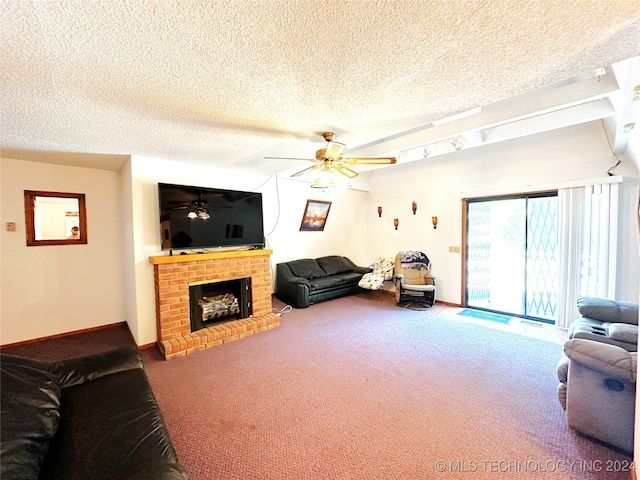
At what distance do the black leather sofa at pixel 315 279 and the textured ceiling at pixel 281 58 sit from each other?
3.21m

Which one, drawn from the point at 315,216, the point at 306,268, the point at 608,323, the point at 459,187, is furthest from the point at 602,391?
the point at 315,216

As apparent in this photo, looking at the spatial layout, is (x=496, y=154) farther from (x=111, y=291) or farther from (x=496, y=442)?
(x=111, y=291)

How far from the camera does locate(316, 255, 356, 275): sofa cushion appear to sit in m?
5.86

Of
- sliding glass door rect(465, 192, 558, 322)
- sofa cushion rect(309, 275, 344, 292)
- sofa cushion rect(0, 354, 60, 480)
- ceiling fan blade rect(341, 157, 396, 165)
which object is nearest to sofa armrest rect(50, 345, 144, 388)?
sofa cushion rect(0, 354, 60, 480)

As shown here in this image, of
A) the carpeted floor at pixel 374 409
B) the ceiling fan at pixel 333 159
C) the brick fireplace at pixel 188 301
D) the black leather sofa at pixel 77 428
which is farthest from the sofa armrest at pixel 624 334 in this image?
the brick fireplace at pixel 188 301

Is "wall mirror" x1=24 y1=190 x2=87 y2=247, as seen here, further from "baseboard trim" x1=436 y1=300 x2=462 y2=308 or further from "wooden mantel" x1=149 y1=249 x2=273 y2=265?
"baseboard trim" x1=436 y1=300 x2=462 y2=308

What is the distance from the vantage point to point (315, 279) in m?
5.43

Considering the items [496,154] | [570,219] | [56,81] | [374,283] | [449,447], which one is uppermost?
[496,154]

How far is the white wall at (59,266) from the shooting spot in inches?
129

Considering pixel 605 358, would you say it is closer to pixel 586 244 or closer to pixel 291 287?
pixel 586 244

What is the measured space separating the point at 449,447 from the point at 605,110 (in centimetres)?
384

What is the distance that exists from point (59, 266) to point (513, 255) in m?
7.19

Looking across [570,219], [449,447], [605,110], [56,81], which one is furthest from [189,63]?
[570,219]

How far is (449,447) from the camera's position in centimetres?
172
